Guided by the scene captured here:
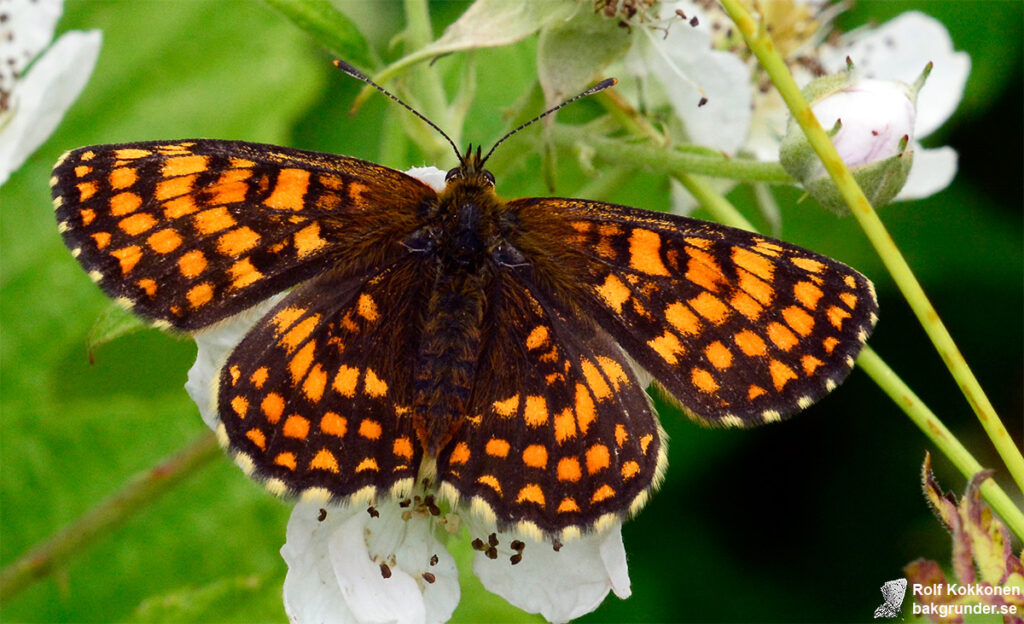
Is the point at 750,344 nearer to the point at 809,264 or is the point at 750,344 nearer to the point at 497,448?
the point at 809,264

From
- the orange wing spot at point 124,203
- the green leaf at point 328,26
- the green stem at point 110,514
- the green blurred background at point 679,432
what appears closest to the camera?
the orange wing spot at point 124,203

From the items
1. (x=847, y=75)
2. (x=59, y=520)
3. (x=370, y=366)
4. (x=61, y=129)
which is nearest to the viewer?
(x=370, y=366)

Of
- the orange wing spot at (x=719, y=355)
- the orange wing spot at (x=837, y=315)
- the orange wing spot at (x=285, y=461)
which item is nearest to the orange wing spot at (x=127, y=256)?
the orange wing spot at (x=285, y=461)

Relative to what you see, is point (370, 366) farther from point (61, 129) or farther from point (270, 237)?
point (61, 129)

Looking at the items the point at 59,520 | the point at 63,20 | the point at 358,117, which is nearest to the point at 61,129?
the point at 63,20

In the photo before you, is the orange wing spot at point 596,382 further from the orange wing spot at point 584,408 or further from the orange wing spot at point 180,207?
the orange wing spot at point 180,207

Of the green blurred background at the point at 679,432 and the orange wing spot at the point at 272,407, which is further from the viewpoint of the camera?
the green blurred background at the point at 679,432
